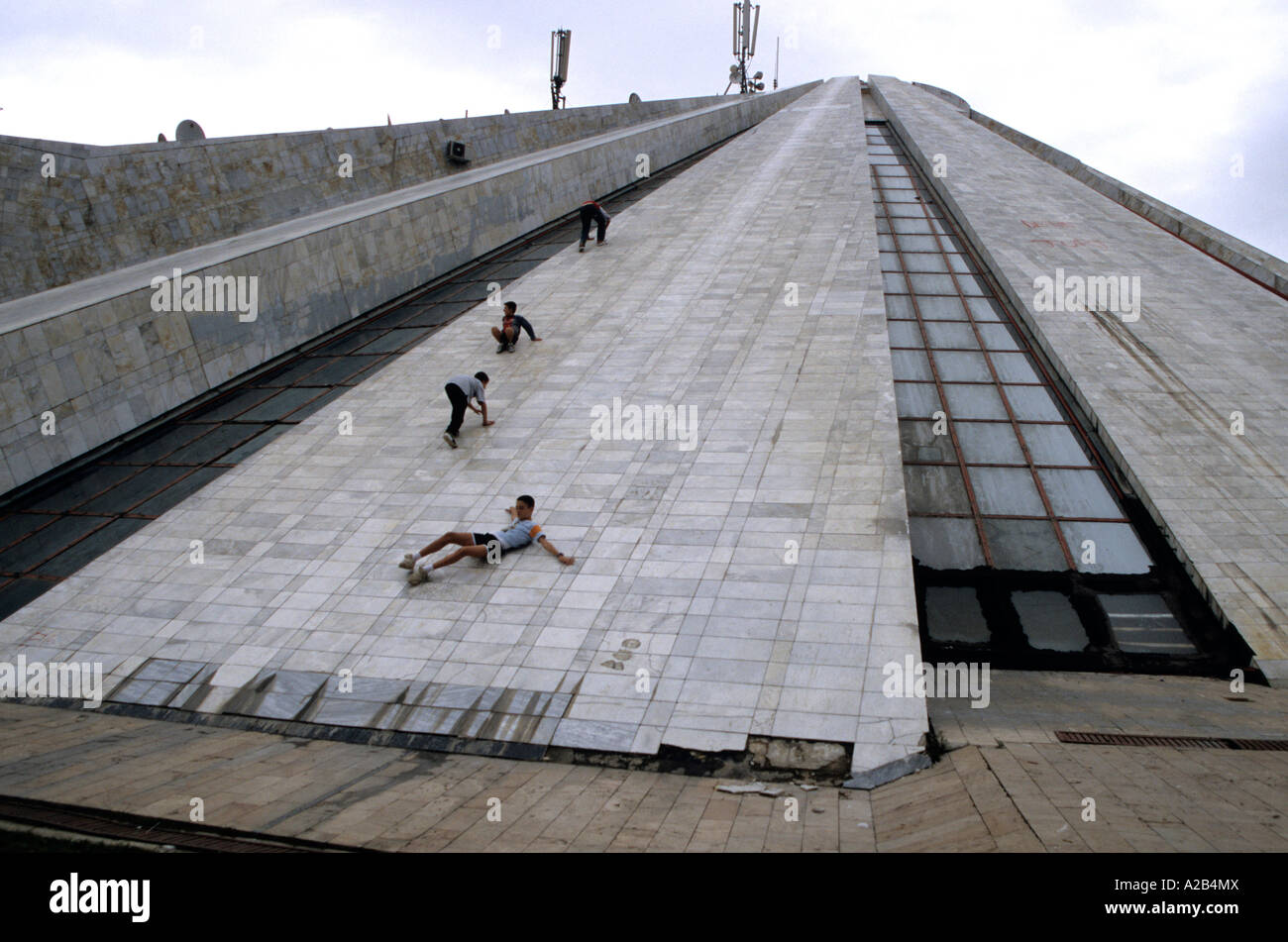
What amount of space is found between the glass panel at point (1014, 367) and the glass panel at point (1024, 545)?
329 cm

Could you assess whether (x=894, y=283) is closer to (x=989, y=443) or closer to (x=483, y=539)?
(x=989, y=443)

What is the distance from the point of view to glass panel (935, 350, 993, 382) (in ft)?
35.5

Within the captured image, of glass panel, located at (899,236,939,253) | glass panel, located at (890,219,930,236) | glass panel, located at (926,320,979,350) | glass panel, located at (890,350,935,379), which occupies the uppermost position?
glass panel, located at (890,219,930,236)

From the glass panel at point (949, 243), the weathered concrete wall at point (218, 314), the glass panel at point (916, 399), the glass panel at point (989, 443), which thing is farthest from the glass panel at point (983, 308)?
the weathered concrete wall at point (218, 314)

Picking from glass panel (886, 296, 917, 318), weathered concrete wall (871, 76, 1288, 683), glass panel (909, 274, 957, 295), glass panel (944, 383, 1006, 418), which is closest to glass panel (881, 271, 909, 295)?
glass panel (909, 274, 957, 295)

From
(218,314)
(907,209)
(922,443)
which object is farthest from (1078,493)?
(907,209)

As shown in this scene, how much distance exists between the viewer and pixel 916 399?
1040 cm

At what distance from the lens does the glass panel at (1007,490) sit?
8.34 metres

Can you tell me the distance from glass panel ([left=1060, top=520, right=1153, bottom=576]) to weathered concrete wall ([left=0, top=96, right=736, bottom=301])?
13.7 meters

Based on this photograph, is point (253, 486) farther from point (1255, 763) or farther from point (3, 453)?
point (1255, 763)

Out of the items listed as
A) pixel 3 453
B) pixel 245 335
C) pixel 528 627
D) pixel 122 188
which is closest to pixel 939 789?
pixel 528 627

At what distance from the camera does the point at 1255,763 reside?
14.8 ft

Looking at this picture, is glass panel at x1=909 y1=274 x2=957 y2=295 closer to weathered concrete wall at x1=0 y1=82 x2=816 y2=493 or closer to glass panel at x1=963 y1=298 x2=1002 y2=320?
glass panel at x1=963 y1=298 x2=1002 y2=320

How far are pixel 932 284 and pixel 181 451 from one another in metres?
12.1
